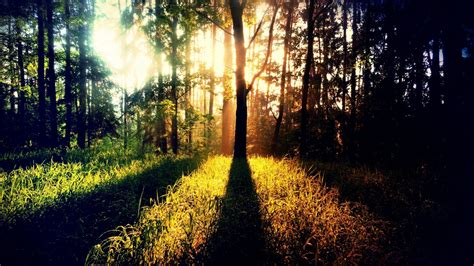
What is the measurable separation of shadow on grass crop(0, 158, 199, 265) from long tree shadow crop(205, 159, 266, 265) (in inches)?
56.9

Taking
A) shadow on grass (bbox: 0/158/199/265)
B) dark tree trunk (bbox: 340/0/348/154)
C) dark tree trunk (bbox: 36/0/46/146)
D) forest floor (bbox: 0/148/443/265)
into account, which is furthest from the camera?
dark tree trunk (bbox: 36/0/46/146)

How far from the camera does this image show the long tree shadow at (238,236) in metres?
2.78

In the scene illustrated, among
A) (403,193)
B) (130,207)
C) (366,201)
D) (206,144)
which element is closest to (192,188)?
(130,207)

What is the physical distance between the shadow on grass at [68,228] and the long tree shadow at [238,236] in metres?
1.45

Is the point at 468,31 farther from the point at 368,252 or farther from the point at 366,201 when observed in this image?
the point at 368,252

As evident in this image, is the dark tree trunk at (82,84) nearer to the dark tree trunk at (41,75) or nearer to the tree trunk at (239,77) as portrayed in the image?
the dark tree trunk at (41,75)

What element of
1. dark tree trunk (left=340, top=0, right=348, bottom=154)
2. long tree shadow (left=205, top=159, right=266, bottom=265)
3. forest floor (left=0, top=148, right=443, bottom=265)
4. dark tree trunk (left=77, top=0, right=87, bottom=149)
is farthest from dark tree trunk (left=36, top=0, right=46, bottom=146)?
dark tree trunk (left=340, top=0, right=348, bottom=154)

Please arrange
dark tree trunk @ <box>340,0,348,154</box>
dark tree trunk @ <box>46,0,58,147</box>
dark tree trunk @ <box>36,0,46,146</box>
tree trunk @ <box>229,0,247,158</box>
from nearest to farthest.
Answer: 1. tree trunk @ <box>229,0,247,158</box>
2. dark tree trunk @ <box>340,0,348,154</box>
3. dark tree trunk @ <box>36,0,46,146</box>
4. dark tree trunk @ <box>46,0,58,147</box>

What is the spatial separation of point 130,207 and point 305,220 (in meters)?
2.69

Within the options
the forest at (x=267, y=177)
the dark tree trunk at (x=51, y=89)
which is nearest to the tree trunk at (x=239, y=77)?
the forest at (x=267, y=177)

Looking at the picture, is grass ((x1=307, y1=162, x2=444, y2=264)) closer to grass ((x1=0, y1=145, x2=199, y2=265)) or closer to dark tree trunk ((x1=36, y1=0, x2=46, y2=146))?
grass ((x1=0, y1=145, x2=199, y2=265))

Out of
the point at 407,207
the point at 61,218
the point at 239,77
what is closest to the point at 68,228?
the point at 61,218

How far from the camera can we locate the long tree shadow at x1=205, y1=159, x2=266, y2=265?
2775mm

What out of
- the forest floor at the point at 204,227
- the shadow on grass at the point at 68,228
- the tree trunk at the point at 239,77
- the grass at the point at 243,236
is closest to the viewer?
the grass at the point at 243,236
